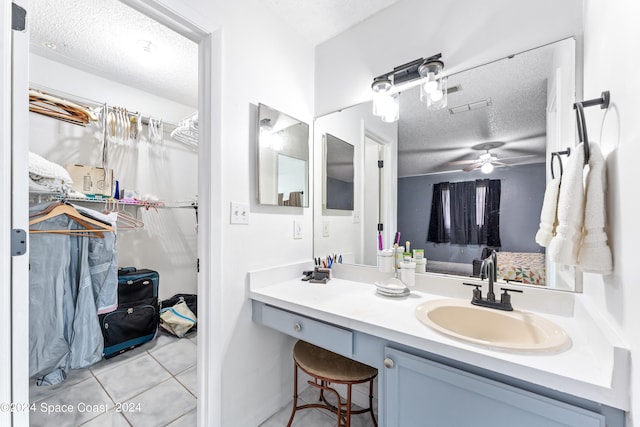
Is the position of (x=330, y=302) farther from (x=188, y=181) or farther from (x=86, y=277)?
(x=188, y=181)

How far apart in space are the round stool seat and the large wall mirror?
0.59 m

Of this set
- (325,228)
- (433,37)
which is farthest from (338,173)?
(433,37)

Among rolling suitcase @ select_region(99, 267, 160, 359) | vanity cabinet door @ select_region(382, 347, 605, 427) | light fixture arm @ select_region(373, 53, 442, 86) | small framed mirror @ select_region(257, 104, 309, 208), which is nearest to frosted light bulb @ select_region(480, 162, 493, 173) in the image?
light fixture arm @ select_region(373, 53, 442, 86)

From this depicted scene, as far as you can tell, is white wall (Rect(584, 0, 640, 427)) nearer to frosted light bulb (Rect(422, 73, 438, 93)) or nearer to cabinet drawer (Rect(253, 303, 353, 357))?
frosted light bulb (Rect(422, 73, 438, 93))

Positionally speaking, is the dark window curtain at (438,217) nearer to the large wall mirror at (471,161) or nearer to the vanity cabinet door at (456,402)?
the large wall mirror at (471,161)

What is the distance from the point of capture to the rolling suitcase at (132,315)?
211cm

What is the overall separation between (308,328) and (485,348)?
707 millimetres

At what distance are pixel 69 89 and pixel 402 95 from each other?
2779 millimetres

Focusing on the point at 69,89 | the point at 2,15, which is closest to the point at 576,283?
the point at 2,15

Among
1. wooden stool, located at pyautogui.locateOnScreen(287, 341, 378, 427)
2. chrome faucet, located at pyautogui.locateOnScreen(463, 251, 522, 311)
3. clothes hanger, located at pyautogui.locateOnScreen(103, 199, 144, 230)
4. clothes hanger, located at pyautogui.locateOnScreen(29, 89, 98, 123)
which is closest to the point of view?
chrome faucet, located at pyautogui.locateOnScreen(463, 251, 522, 311)

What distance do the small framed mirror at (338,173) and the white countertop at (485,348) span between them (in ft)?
2.07

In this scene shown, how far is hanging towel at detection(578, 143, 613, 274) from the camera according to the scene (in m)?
0.69

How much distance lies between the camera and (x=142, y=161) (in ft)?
9.01

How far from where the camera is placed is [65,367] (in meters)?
1.58
